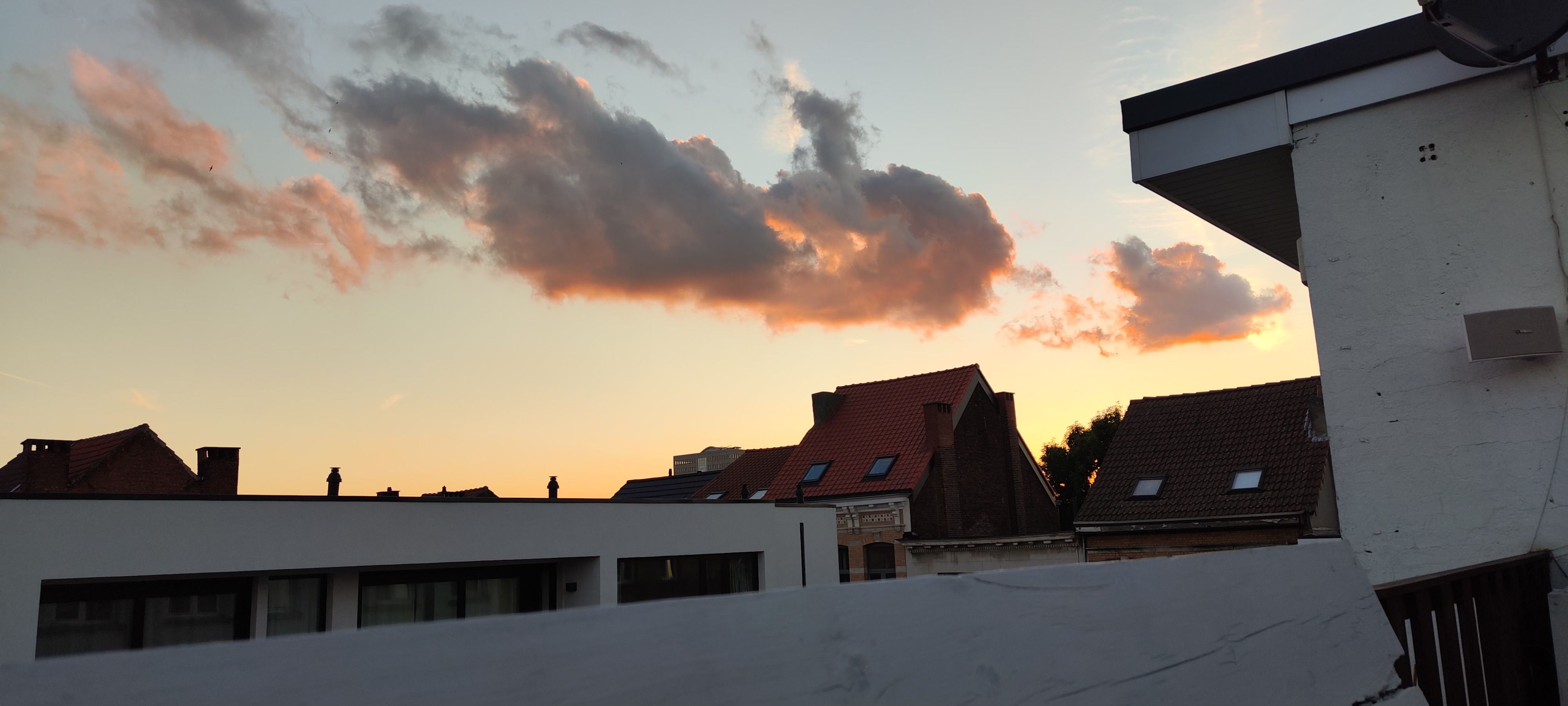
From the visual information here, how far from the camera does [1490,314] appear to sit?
448 centimetres

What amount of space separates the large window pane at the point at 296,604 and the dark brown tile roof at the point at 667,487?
22.6 m

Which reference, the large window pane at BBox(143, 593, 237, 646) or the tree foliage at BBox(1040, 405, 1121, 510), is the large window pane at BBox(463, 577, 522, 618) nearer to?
the large window pane at BBox(143, 593, 237, 646)

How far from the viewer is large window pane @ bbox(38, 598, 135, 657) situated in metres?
9.27

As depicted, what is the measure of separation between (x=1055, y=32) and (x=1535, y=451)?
727cm

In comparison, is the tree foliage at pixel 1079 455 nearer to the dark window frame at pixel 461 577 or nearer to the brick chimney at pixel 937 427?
the brick chimney at pixel 937 427

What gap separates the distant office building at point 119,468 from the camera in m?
21.7

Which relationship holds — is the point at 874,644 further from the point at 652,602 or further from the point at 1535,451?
the point at 1535,451

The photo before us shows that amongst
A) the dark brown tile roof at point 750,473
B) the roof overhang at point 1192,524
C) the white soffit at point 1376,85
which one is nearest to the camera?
the white soffit at point 1376,85

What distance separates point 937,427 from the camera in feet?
83.5

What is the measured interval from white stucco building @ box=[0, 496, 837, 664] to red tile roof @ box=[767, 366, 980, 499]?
9.40 metres

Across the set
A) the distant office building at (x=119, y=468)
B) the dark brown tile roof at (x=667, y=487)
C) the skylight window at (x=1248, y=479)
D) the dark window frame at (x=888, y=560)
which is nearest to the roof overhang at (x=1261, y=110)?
the skylight window at (x=1248, y=479)

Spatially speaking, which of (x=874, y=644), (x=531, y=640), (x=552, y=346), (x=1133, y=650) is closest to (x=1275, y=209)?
(x=1133, y=650)

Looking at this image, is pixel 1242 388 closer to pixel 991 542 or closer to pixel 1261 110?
pixel 991 542

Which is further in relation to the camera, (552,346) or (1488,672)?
(552,346)
